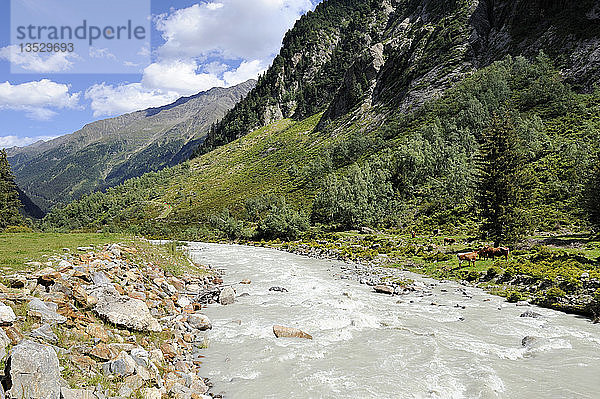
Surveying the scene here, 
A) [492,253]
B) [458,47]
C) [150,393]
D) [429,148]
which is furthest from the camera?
[458,47]

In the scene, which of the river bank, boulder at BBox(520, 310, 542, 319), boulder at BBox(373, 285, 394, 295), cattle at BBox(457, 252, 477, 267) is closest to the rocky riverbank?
boulder at BBox(373, 285, 394, 295)

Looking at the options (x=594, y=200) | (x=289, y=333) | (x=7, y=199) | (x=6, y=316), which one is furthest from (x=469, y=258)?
(x=7, y=199)

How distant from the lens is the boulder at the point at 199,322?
523 inches

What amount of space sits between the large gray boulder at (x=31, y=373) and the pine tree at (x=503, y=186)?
1316 inches

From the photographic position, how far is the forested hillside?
3231 centimetres

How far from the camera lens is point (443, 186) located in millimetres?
59312

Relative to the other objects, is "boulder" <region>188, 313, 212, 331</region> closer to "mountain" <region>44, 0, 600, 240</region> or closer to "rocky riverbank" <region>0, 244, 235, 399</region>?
"rocky riverbank" <region>0, 244, 235, 399</region>

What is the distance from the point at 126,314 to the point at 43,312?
8.63ft

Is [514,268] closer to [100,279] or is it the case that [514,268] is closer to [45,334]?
[100,279]

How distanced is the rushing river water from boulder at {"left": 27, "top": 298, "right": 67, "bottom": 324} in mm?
4412

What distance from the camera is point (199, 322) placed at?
13.5 m

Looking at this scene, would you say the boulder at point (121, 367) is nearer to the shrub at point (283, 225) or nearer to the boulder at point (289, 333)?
the boulder at point (289, 333)

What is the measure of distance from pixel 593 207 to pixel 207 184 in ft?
450

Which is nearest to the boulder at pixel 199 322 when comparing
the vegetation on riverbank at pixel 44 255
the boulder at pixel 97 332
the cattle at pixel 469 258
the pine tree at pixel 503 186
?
the boulder at pixel 97 332
